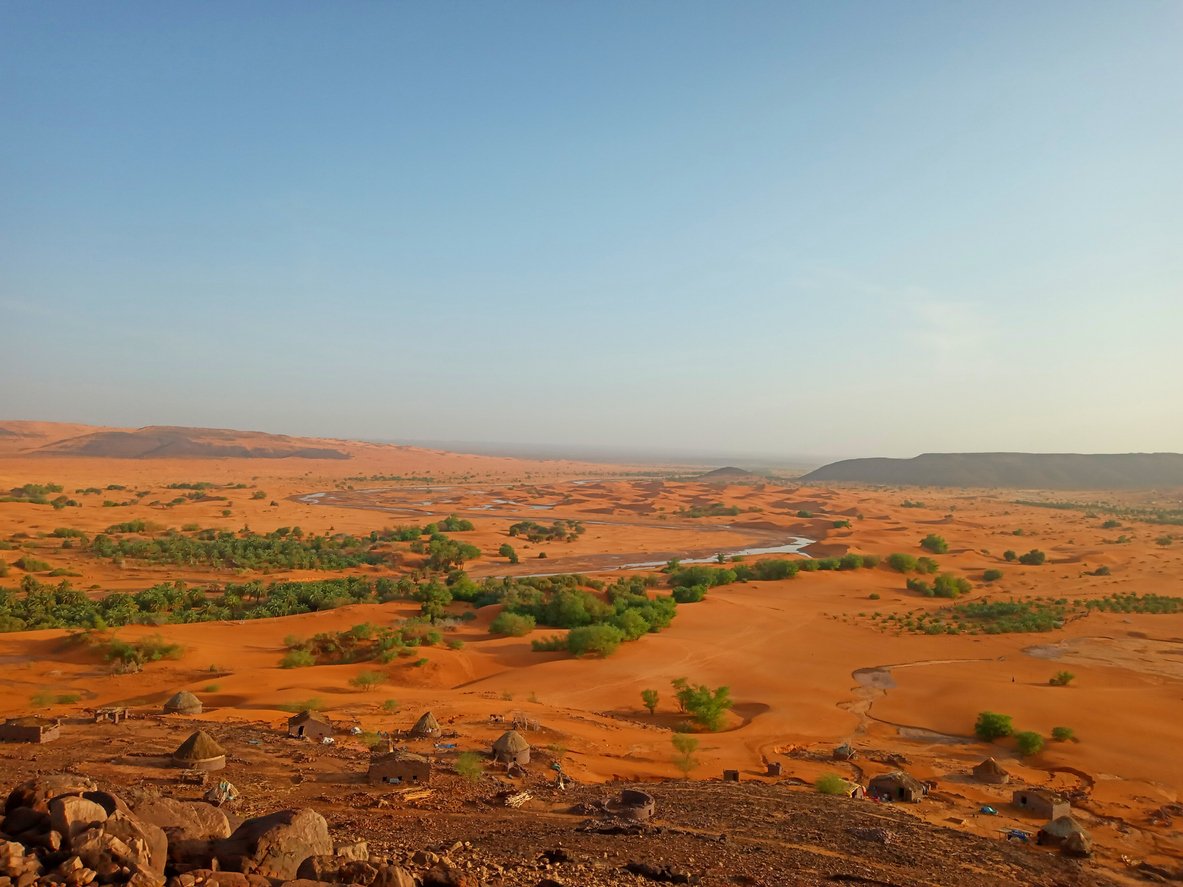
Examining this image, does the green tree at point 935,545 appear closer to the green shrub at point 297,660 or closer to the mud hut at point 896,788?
the mud hut at point 896,788

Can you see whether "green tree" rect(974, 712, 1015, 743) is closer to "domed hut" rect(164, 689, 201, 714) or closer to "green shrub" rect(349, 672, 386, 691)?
"green shrub" rect(349, 672, 386, 691)

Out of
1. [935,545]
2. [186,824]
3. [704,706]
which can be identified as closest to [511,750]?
[704,706]

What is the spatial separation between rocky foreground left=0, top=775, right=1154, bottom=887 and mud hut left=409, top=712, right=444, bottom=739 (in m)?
4.61

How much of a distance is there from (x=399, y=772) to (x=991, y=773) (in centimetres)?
1305

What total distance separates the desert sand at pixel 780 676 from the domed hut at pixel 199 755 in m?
4.65

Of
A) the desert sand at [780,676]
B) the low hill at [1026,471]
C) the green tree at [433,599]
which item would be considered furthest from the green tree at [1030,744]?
the low hill at [1026,471]

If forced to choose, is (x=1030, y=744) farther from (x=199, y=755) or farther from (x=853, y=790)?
(x=199, y=755)

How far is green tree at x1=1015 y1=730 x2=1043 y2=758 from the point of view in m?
18.6

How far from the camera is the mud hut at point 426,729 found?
53.3 ft

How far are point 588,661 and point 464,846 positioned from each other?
59.3ft

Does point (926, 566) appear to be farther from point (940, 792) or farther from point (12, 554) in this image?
point (12, 554)

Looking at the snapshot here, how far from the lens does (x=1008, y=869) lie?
10797 millimetres

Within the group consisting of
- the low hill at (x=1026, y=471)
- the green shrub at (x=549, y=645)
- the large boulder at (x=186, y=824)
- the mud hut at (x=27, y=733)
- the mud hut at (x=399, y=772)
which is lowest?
the green shrub at (x=549, y=645)

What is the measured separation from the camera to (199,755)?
12.5 m
